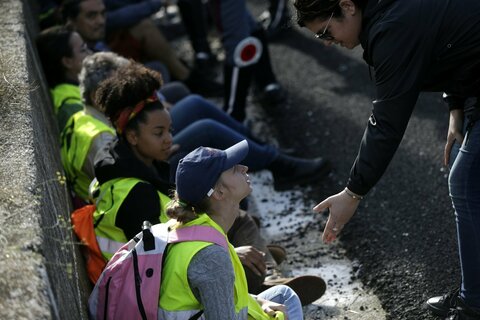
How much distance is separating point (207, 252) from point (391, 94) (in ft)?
2.96

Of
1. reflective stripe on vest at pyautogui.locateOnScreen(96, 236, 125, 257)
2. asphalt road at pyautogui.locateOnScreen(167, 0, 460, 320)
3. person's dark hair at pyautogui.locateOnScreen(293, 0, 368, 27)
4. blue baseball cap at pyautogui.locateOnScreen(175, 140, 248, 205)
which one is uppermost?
person's dark hair at pyautogui.locateOnScreen(293, 0, 368, 27)

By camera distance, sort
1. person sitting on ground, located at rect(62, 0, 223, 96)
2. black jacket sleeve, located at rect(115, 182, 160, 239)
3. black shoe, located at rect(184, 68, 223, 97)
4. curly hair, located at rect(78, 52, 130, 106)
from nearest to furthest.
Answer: black jacket sleeve, located at rect(115, 182, 160, 239), curly hair, located at rect(78, 52, 130, 106), person sitting on ground, located at rect(62, 0, 223, 96), black shoe, located at rect(184, 68, 223, 97)

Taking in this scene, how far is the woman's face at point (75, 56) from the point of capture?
16.9ft

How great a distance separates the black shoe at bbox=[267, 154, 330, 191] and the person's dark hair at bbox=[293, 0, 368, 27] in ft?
7.27

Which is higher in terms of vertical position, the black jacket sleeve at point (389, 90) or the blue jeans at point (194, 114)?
the black jacket sleeve at point (389, 90)

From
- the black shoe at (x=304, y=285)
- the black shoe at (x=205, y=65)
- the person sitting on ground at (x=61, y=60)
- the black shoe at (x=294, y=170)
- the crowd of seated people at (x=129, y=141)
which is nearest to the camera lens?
the crowd of seated people at (x=129, y=141)

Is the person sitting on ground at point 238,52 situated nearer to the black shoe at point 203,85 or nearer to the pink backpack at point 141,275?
the black shoe at point 203,85

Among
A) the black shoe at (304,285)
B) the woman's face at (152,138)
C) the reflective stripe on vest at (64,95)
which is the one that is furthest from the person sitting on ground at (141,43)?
the black shoe at (304,285)

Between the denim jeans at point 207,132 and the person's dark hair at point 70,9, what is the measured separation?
1.23 metres

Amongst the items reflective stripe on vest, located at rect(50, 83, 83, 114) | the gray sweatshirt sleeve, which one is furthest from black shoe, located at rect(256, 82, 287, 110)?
the gray sweatshirt sleeve

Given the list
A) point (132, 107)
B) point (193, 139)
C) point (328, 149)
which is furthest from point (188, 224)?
point (328, 149)

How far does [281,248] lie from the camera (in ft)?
13.9

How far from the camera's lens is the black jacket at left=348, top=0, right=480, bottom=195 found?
9.38ft

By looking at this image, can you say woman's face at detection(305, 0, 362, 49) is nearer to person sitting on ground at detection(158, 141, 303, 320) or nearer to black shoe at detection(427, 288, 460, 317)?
person sitting on ground at detection(158, 141, 303, 320)
